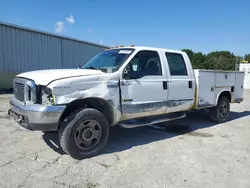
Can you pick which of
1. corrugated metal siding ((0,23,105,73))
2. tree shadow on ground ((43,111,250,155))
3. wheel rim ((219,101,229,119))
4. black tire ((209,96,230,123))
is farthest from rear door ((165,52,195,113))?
corrugated metal siding ((0,23,105,73))

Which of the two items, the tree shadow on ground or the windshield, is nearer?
the windshield

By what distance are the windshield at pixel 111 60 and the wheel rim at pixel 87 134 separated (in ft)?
3.34

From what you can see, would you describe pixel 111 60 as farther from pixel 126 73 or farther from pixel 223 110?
pixel 223 110

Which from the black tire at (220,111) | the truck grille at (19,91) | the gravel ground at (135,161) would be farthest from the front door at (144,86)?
the black tire at (220,111)

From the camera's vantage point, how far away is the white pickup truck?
354 centimetres

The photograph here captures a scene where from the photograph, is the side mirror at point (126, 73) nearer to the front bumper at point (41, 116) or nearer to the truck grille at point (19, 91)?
the front bumper at point (41, 116)

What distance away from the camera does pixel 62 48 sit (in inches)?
668

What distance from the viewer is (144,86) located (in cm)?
455

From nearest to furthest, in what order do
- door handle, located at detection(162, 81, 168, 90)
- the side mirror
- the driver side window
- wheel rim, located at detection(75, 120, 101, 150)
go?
wheel rim, located at detection(75, 120, 101, 150) < the side mirror < the driver side window < door handle, located at detection(162, 81, 168, 90)

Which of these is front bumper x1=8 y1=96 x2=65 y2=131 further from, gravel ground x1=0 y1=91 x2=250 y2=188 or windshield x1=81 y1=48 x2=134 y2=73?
windshield x1=81 y1=48 x2=134 y2=73

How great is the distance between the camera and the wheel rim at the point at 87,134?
3.81m

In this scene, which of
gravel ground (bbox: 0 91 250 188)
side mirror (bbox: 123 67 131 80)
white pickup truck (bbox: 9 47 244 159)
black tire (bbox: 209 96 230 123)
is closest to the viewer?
gravel ground (bbox: 0 91 250 188)

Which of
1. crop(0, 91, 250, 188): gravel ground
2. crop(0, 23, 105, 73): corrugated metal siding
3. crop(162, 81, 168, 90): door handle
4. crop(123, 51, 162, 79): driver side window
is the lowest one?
crop(0, 91, 250, 188): gravel ground

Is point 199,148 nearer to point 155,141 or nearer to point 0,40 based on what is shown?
point 155,141
